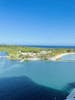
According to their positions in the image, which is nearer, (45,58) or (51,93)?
(51,93)

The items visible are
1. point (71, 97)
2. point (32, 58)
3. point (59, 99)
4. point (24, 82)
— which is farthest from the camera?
point (32, 58)

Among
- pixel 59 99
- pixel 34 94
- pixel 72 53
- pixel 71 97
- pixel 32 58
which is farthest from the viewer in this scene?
pixel 72 53

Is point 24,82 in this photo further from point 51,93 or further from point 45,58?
point 45,58

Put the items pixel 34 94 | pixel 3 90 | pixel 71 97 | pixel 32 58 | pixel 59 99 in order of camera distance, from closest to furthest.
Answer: pixel 71 97 → pixel 59 99 → pixel 34 94 → pixel 3 90 → pixel 32 58

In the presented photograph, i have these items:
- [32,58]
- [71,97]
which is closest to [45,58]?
[32,58]

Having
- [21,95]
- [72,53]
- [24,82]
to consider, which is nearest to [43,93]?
[21,95]

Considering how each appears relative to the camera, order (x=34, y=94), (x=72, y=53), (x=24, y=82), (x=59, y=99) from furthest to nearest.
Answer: (x=72, y=53), (x=24, y=82), (x=34, y=94), (x=59, y=99)

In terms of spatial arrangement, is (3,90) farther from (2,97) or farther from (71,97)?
(71,97)

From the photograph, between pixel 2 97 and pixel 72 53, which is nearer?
pixel 2 97
